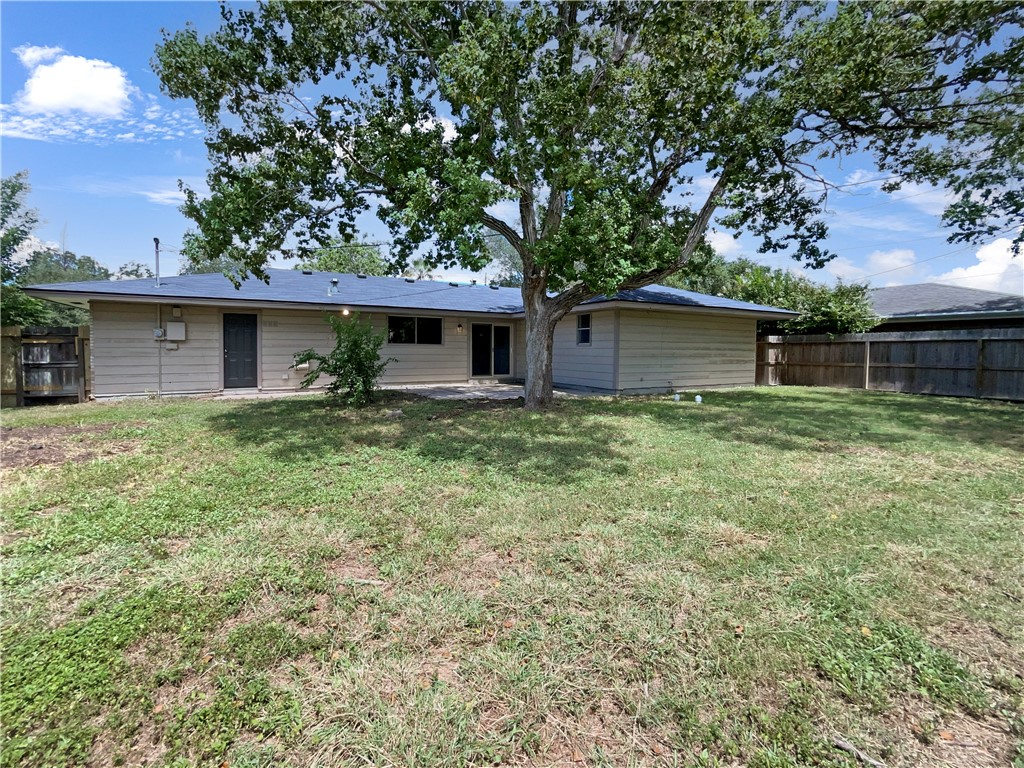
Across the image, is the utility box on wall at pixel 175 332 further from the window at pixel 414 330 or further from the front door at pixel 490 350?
the front door at pixel 490 350

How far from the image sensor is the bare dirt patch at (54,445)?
202 inches

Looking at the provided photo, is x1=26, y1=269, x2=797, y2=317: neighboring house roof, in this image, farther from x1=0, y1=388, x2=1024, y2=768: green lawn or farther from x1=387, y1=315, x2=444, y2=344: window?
x1=0, y1=388, x2=1024, y2=768: green lawn

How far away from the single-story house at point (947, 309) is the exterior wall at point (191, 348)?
1591cm

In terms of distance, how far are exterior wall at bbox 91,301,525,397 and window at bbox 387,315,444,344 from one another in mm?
230

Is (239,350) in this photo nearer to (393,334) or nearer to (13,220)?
(393,334)

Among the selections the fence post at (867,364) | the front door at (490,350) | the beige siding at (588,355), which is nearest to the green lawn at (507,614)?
the beige siding at (588,355)

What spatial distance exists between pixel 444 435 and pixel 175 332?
8.32 meters

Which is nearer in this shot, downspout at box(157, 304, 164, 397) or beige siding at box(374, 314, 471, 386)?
downspout at box(157, 304, 164, 397)

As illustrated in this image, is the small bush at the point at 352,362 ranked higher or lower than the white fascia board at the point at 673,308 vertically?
lower

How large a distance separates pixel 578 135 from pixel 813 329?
1208cm

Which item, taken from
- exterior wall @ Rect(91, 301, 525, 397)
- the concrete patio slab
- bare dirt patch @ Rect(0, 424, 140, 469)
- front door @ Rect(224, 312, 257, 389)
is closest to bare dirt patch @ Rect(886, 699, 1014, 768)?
bare dirt patch @ Rect(0, 424, 140, 469)

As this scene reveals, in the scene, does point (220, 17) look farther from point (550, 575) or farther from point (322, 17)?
point (550, 575)

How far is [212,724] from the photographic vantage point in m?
1.75

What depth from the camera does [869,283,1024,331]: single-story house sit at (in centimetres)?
1320
